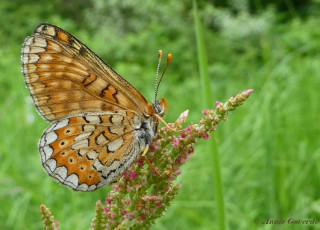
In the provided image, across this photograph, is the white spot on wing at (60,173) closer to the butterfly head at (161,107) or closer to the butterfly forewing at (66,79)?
the butterfly forewing at (66,79)

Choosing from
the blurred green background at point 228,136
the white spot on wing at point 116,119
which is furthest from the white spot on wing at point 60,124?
the blurred green background at point 228,136

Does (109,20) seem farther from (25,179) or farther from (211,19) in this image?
(25,179)

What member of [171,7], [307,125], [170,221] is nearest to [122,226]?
[170,221]

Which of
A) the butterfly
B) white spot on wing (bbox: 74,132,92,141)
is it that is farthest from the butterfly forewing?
white spot on wing (bbox: 74,132,92,141)

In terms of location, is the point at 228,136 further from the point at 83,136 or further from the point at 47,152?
the point at 47,152

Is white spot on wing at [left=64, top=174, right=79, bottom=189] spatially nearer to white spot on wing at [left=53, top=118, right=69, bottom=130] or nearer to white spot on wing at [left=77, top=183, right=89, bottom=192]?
white spot on wing at [left=77, top=183, right=89, bottom=192]

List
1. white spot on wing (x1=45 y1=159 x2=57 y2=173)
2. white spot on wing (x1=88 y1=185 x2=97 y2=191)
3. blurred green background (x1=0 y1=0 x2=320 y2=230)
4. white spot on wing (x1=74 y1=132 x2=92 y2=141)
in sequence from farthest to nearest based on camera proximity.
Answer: blurred green background (x1=0 y1=0 x2=320 y2=230) < white spot on wing (x1=74 y1=132 x2=92 y2=141) < white spot on wing (x1=45 y1=159 x2=57 y2=173) < white spot on wing (x1=88 y1=185 x2=97 y2=191)
